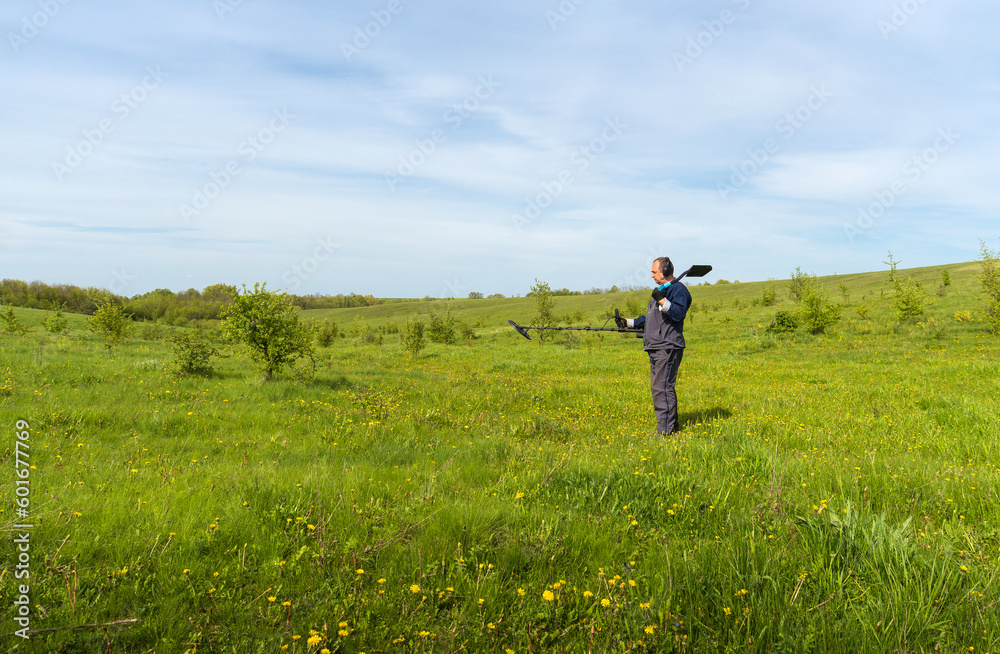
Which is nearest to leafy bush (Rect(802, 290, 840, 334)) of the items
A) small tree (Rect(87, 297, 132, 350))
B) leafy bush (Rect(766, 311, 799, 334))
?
leafy bush (Rect(766, 311, 799, 334))

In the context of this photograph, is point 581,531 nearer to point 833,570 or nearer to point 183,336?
point 833,570

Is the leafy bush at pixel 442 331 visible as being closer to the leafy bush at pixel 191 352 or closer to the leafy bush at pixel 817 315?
the leafy bush at pixel 817 315

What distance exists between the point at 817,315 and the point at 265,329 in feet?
96.2

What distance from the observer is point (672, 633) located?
8.18 feet

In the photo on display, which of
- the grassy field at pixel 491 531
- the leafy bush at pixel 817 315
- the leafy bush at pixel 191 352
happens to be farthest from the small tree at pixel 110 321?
the leafy bush at pixel 817 315

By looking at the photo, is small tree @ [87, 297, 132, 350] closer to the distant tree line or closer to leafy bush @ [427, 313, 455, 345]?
leafy bush @ [427, 313, 455, 345]

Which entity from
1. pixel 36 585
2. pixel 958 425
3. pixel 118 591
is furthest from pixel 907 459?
pixel 36 585

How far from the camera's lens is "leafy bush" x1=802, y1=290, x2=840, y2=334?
27406 mm

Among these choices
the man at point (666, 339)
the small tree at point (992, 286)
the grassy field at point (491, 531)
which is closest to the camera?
the grassy field at point (491, 531)

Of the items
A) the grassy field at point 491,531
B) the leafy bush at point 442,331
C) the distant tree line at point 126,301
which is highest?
the distant tree line at point 126,301

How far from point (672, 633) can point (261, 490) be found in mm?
3418

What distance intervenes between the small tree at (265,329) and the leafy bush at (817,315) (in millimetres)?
28021

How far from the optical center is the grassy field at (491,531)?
251cm

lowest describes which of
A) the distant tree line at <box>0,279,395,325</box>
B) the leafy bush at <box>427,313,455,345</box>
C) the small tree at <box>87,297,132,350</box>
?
the leafy bush at <box>427,313,455,345</box>
